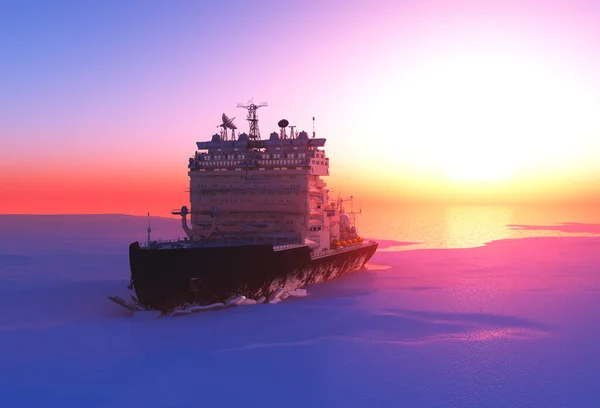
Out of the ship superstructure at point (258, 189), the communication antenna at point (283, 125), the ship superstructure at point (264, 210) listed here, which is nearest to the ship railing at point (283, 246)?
the ship superstructure at point (264, 210)

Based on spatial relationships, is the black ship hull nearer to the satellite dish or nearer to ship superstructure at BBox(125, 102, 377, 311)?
ship superstructure at BBox(125, 102, 377, 311)

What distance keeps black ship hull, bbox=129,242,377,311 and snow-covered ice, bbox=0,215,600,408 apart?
980 mm

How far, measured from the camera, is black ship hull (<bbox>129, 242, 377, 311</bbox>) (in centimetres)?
2594

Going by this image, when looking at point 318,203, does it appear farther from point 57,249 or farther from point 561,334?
point 57,249

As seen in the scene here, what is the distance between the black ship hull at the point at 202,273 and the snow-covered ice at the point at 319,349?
0.98m

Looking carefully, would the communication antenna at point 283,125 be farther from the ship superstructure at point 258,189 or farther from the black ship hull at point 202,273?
the black ship hull at point 202,273

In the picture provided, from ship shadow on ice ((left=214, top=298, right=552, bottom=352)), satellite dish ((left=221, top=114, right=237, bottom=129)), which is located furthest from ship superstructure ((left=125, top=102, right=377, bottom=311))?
ship shadow on ice ((left=214, top=298, right=552, bottom=352))

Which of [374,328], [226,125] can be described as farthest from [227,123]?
[374,328]

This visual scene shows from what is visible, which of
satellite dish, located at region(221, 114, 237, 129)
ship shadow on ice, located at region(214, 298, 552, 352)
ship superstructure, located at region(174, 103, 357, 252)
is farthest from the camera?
A: satellite dish, located at region(221, 114, 237, 129)

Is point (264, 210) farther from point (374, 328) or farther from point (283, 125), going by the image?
point (374, 328)

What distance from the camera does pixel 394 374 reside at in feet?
60.5

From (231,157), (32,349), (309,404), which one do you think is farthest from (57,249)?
(309,404)

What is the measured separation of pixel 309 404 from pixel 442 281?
24601mm

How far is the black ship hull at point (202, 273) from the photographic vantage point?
85.1 feet
